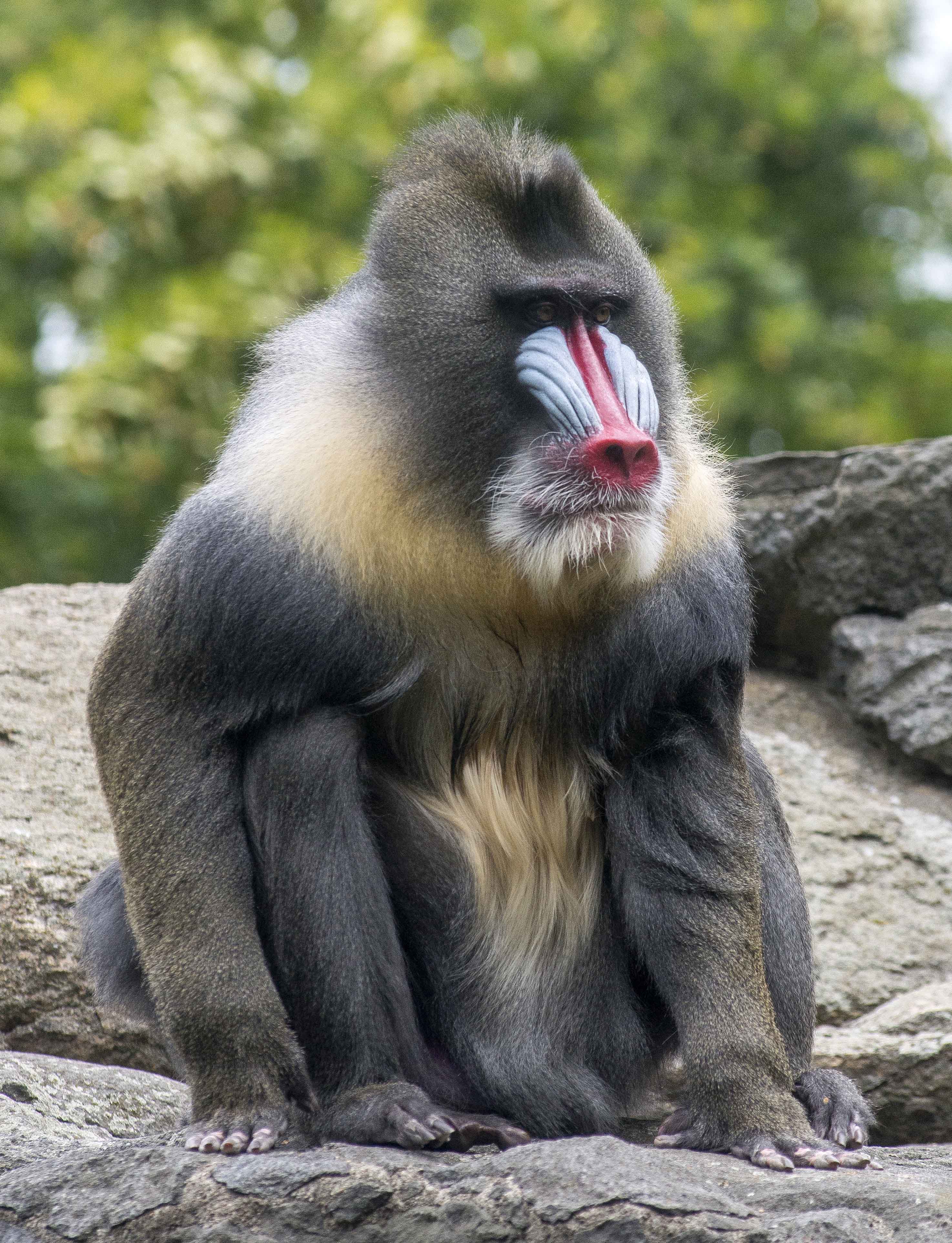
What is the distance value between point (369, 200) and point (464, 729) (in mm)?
7438

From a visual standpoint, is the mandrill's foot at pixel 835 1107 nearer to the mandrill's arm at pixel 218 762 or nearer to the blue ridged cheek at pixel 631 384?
the mandrill's arm at pixel 218 762

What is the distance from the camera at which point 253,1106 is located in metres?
3.74

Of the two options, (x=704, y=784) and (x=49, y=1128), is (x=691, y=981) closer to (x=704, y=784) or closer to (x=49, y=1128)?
(x=704, y=784)

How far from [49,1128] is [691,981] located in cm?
163

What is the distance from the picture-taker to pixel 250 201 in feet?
42.1

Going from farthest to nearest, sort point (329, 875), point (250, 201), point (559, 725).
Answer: point (250, 201), point (559, 725), point (329, 875)

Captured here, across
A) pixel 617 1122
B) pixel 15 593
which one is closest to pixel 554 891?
pixel 617 1122

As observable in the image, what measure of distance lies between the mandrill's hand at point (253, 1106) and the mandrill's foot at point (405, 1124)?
0.23 ft

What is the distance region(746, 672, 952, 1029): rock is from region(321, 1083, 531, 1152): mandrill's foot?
2403mm

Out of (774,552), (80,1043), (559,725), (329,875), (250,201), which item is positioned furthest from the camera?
(250,201)

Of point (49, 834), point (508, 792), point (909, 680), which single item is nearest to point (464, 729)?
point (508, 792)

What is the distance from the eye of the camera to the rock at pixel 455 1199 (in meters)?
3.14

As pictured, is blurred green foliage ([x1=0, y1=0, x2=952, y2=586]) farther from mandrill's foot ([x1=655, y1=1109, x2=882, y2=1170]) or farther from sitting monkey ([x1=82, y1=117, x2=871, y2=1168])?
mandrill's foot ([x1=655, y1=1109, x2=882, y2=1170])

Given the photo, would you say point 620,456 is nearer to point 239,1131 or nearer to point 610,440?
point 610,440
